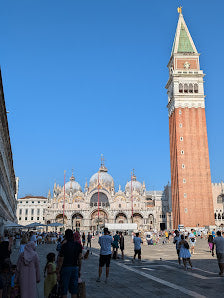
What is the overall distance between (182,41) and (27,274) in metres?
65.0

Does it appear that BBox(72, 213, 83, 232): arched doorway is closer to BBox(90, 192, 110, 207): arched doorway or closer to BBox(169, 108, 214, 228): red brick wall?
BBox(90, 192, 110, 207): arched doorway

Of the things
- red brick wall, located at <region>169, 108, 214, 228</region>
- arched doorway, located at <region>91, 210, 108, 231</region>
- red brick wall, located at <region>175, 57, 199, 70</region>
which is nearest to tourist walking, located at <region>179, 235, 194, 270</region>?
red brick wall, located at <region>169, 108, 214, 228</region>

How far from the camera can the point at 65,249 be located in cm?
638

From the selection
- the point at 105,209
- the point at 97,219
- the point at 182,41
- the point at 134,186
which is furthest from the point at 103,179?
the point at 182,41

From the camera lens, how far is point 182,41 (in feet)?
208

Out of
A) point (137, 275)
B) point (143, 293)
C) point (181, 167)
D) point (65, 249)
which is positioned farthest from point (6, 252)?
point (181, 167)

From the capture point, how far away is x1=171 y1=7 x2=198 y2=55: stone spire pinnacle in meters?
62.4

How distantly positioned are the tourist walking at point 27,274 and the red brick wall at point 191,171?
4938 cm

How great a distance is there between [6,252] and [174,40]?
65.8 meters

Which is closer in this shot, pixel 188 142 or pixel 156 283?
pixel 156 283

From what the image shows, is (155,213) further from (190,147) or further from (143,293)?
(143,293)

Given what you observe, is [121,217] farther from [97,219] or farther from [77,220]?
[77,220]

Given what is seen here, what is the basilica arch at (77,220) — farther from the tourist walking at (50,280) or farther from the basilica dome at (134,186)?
the tourist walking at (50,280)

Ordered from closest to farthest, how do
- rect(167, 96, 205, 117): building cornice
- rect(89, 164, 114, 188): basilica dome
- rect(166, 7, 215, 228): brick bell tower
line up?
rect(166, 7, 215, 228): brick bell tower, rect(167, 96, 205, 117): building cornice, rect(89, 164, 114, 188): basilica dome
